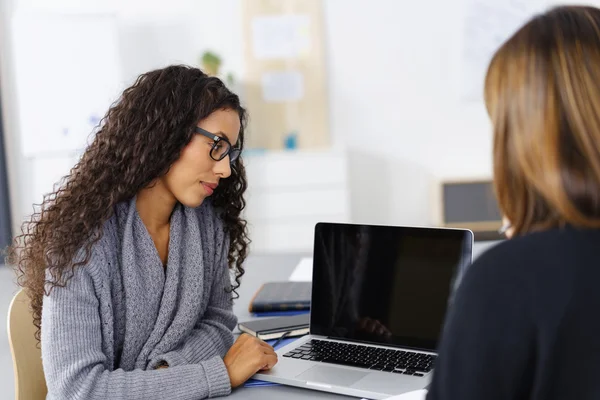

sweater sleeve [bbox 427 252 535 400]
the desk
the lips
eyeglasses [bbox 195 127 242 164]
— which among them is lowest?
the desk

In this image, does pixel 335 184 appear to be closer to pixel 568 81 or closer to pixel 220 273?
pixel 220 273

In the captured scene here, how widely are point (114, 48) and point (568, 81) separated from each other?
4.33 metres

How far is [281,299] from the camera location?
5.94 feet

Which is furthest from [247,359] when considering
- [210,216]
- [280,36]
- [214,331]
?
[280,36]

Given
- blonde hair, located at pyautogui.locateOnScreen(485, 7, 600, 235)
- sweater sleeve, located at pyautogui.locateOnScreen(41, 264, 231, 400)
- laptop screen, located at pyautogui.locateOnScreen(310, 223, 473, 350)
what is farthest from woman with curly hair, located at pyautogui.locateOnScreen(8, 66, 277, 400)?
blonde hair, located at pyautogui.locateOnScreen(485, 7, 600, 235)

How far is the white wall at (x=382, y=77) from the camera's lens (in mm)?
5105

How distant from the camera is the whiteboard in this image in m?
4.61

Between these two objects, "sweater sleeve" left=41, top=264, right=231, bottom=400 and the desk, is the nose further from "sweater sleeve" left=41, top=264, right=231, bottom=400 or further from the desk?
the desk

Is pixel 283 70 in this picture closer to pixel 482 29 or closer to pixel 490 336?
pixel 482 29

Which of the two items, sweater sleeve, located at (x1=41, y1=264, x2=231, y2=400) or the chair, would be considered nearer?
sweater sleeve, located at (x1=41, y1=264, x2=231, y2=400)

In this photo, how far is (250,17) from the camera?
5125mm

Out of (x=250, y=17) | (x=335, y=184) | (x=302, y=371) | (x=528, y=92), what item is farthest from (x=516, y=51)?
(x=250, y=17)

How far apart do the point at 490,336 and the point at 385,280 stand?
2.43 feet

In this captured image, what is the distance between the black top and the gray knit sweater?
66 centimetres
